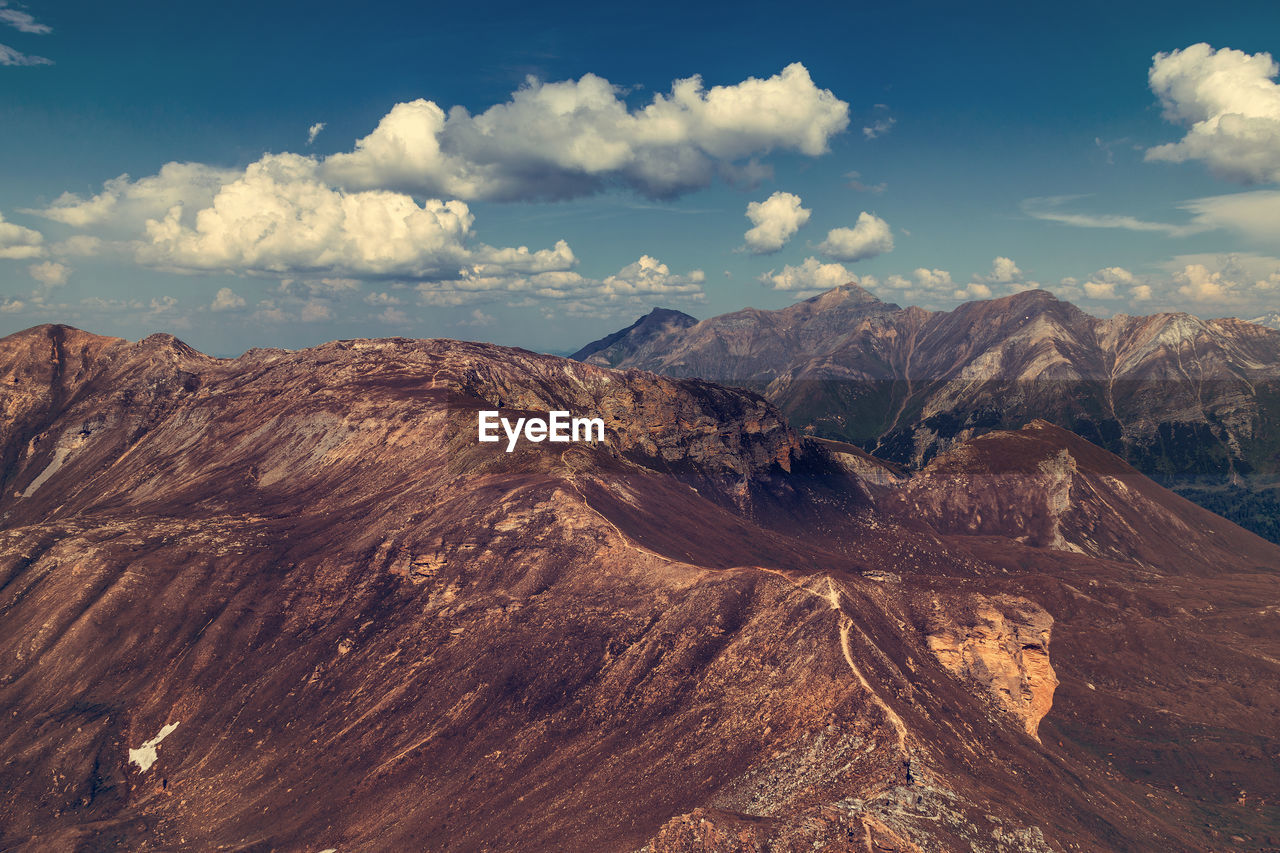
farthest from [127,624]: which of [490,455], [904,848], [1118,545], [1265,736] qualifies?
[1118,545]

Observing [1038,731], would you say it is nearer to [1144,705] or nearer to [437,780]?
[1144,705]

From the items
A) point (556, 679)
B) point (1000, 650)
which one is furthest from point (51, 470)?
point (1000, 650)

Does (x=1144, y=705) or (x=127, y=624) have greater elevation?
(x=127, y=624)

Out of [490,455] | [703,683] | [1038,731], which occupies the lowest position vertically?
[1038,731]

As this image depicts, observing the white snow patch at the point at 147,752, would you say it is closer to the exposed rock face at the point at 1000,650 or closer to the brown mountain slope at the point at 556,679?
the brown mountain slope at the point at 556,679

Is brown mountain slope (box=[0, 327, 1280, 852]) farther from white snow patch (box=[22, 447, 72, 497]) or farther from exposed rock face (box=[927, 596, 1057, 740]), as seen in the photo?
white snow patch (box=[22, 447, 72, 497])

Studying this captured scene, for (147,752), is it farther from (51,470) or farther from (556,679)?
(51,470)

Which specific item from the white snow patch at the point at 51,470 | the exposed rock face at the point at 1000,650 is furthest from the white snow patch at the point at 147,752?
the white snow patch at the point at 51,470
